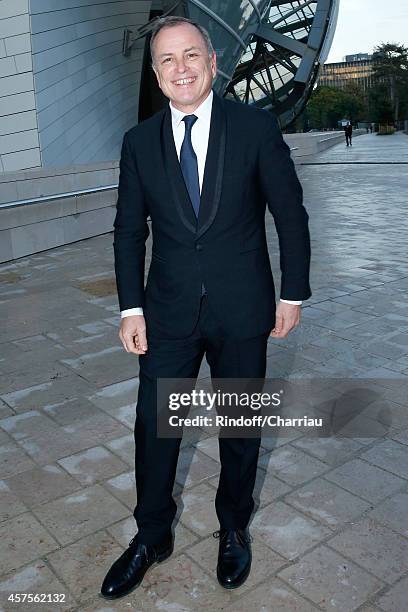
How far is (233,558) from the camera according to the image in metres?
2.57

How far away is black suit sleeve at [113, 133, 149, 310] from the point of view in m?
2.51

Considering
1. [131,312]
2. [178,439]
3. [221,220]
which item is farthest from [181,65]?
[178,439]

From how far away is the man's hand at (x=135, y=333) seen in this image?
2.52 meters

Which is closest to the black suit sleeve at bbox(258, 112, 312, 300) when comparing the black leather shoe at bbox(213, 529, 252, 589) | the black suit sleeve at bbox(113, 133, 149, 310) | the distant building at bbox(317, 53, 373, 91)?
the black suit sleeve at bbox(113, 133, 149, 310)

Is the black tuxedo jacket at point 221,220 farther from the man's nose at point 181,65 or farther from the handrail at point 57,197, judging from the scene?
the handrail at point 57,197

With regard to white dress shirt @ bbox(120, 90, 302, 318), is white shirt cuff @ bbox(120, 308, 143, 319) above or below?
below

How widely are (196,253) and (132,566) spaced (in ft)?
4.35

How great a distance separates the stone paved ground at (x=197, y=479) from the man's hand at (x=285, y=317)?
101 cm

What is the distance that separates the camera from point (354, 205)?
13.6 m

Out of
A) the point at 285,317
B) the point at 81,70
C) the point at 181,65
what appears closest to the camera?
the point at 181,65

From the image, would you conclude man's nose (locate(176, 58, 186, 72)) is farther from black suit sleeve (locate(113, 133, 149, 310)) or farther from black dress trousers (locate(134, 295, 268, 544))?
black dress trousers (locate(134, 295, 268, 544))

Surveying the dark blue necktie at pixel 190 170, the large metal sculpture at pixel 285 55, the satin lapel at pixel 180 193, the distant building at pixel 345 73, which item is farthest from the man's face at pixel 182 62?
the distant building at pixel 345 73

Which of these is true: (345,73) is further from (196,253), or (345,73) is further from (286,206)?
(196,253)

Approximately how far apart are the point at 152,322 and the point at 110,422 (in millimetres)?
1702
